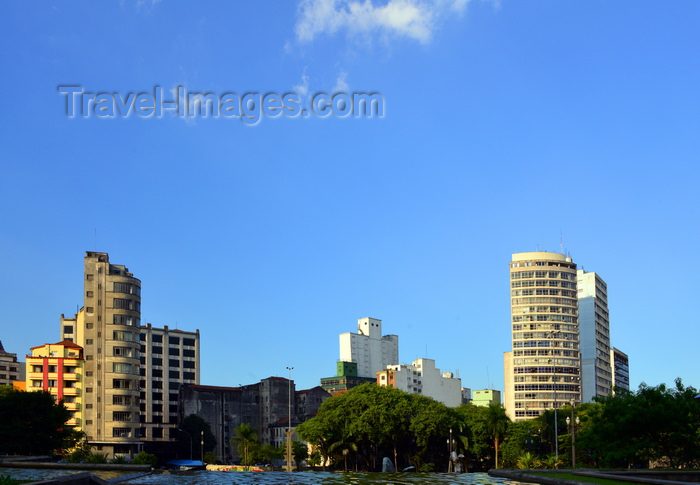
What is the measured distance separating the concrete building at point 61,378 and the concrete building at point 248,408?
30.8 metres

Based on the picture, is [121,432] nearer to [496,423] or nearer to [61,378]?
[61,378]

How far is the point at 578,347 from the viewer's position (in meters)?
187

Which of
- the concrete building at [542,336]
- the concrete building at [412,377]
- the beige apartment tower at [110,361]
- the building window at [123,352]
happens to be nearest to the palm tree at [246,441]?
the beige apartment tower at [110,361]

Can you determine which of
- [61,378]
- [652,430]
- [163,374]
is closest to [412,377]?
[163,374]

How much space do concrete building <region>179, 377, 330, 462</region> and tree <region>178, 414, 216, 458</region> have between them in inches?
204

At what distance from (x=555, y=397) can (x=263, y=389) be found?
6978 cm

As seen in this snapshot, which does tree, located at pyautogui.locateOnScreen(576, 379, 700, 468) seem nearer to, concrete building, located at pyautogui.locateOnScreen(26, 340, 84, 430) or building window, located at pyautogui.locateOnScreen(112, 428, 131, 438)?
building window, located at pyautogui.locateOnScreen(112, 428, 131, 438)

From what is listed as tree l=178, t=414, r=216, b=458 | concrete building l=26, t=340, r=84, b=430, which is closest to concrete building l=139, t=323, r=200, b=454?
tree l=178, t=414, r=216, b=458

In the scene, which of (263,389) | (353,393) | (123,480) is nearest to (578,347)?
(263,389)

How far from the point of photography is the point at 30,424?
66.4m

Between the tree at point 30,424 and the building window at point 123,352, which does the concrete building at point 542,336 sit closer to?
the building window at point 123,352

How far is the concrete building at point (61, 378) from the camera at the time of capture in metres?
112

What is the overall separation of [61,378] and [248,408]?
150 feet

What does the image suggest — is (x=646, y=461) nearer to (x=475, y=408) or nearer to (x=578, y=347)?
(x=475, y=408)
